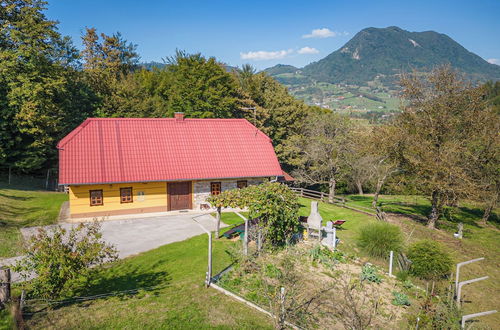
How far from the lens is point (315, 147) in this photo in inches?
1139

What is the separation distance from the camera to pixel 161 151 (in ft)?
72.9

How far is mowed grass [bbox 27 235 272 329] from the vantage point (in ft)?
27.1

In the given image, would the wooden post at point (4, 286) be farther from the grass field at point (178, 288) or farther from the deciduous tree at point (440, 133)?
the deciduous tree at point (440, 133)

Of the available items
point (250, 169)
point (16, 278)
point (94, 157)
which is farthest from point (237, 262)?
point (94, 157)

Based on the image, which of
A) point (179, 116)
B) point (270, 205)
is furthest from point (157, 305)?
point (179, 116)

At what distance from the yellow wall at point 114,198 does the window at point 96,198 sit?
174 mm

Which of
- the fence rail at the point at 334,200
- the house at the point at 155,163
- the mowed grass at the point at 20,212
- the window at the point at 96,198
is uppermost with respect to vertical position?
the house at the point at 155,163

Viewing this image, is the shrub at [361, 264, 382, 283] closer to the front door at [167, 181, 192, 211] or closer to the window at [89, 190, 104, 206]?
the front door at [167, 181, 192, 211]

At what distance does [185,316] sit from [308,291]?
4303 mm

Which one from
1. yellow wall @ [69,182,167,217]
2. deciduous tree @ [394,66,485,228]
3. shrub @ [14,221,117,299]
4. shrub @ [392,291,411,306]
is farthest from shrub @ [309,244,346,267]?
yellow wall @ [69,182,167,217]

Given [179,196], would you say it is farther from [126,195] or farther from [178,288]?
[178,288]

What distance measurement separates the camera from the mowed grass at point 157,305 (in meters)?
8.27

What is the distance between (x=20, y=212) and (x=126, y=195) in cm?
610

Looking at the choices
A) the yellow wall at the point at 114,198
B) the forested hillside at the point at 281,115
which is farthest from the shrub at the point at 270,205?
the forested hillside at the point at 281,115
